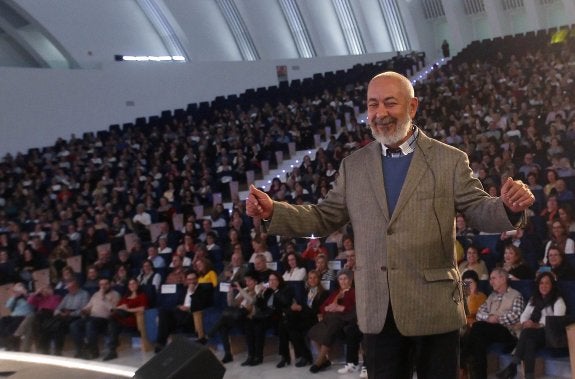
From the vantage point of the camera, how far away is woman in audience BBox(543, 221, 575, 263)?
270 inches

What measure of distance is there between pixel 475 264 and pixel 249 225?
173 inches

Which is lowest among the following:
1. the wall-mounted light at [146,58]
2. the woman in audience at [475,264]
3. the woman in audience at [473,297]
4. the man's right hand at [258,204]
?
the woman in audience at [473,297]

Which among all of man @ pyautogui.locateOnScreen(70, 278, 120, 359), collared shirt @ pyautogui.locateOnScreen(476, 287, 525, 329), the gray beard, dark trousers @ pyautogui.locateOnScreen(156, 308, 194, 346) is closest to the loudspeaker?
the gray beard

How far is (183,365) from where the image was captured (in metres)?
2.04

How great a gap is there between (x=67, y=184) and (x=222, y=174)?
335cm

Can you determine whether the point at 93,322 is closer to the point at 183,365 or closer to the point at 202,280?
the point at 202,280

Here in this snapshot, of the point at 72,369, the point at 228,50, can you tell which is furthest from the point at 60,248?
the point at 228,50

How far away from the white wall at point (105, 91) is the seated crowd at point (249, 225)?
1.25 meters

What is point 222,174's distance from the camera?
13.3 metres

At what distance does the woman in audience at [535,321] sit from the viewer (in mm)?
5652

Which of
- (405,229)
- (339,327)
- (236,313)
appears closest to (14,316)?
(236,313)

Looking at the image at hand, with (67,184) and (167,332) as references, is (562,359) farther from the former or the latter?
(67,184)

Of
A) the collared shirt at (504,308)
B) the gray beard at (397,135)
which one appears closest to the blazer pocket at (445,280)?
the gray beard at (397,135)

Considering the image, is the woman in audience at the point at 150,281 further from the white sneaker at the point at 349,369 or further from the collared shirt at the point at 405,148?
the collared shirt at the point at 405,148
